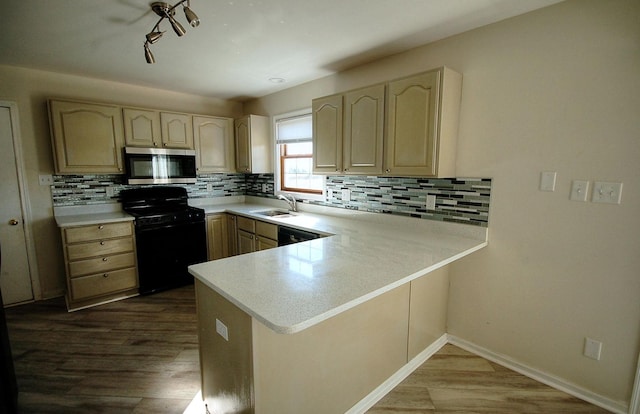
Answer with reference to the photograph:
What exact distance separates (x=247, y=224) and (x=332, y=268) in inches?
84.2

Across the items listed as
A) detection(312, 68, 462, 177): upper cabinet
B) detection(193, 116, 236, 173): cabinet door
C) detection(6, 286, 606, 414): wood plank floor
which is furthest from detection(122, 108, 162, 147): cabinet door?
detection(312, 68, 462, 177): upper cabinet

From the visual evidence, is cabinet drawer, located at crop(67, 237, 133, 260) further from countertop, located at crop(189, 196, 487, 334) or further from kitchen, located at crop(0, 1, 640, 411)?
kitchen, located at crop(0, 1, 640, 411)

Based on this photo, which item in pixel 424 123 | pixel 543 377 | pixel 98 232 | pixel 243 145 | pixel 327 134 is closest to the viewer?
pixel 543 377

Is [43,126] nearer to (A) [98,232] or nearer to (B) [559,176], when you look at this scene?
(A) [98,232]

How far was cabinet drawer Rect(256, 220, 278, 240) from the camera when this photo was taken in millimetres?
2982

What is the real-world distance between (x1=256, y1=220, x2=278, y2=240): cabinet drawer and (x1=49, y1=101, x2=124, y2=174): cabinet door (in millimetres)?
1673

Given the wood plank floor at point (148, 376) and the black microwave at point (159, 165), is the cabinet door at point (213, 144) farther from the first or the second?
the wood plank floor at point (148, 376)

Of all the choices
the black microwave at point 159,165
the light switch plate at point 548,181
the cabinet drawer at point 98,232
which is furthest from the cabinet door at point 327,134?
the cabinet drawer at point 98,232

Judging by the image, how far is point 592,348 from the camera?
1712 mm

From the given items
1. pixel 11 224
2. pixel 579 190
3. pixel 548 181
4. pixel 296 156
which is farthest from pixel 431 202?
pixel 11 224

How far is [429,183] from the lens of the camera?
2338mm

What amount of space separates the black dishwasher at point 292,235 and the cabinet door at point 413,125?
2.97 feet

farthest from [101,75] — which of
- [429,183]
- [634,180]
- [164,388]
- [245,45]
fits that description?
[634,180]

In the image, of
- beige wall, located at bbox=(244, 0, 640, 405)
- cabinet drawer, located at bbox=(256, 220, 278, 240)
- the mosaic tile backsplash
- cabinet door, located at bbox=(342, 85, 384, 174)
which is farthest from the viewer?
cabinet drawer, located at bbox=(256, 220, 278, 240)
